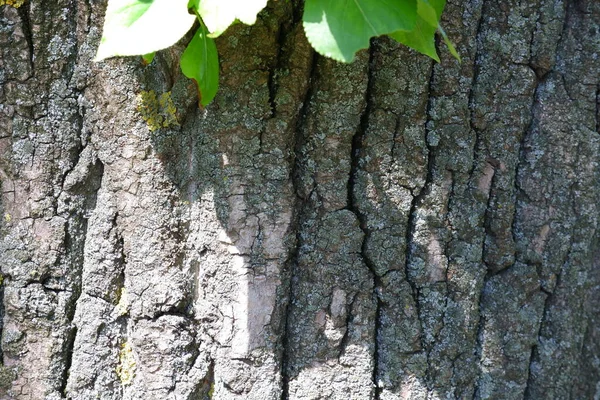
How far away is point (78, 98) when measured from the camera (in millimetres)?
1205

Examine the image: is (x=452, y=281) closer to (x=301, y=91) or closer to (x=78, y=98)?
(x=301, y=91)

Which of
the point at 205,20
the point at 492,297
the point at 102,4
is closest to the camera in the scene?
the point at 205,20

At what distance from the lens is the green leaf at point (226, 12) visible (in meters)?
0.85

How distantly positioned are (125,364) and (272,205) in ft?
1.55

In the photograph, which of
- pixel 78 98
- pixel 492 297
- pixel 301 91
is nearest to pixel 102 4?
pixel 78 98

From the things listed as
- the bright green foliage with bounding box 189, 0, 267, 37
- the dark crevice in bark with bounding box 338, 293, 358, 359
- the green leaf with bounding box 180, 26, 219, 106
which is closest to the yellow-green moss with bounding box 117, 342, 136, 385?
the dark crevice in bark with bounding box 338, 293, 358, 359

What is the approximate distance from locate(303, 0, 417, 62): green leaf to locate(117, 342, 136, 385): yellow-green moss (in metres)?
0.77

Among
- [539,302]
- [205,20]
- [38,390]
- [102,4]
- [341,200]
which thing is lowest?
[38,390]

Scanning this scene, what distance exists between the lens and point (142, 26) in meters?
0.90

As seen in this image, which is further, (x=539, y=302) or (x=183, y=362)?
(x=539, y=302)

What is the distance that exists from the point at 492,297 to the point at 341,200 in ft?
1.36

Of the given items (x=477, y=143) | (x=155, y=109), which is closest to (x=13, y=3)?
(x=155, y=109)

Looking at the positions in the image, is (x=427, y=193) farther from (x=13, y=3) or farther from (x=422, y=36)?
(x=13, y=3)

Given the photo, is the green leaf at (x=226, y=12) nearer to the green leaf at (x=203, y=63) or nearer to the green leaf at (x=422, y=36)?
the green leaf at (x=203, y=63)
